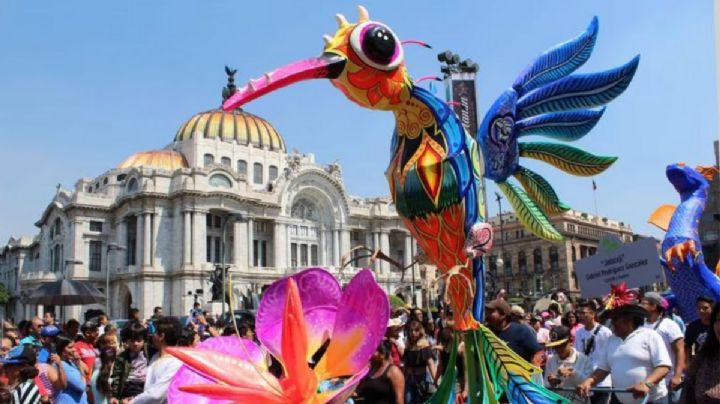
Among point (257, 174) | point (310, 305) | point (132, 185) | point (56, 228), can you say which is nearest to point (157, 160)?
point (132, 185)

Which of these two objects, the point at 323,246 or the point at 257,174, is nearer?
the point at 323,246

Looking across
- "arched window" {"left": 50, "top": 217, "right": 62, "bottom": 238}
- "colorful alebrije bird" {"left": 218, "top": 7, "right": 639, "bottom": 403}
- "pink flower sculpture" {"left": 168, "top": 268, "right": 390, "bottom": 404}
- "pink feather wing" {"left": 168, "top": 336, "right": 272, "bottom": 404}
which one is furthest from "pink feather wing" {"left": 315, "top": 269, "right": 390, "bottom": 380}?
"arched window" {"left": 50, "top": 217, "right": 62, "bottom": 238}

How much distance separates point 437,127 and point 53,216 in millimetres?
53874

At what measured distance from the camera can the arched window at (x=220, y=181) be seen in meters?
48.3

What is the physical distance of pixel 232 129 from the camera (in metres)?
56.5

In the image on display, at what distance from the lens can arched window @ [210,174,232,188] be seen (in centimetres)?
4831

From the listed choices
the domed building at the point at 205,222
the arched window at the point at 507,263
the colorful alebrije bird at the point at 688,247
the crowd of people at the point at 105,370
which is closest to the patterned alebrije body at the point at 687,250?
the colorful alebrije bird at the point at 688,247

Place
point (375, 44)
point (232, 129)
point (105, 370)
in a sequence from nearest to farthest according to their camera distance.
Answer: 1. point (375, 44)
2. point (105, 370)
3. point (232, 129)

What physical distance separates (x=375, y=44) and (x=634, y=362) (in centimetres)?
302

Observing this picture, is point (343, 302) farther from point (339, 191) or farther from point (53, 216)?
point (53, 216)

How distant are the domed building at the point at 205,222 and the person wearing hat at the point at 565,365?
3349cm

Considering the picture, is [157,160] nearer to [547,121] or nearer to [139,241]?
[139,241]

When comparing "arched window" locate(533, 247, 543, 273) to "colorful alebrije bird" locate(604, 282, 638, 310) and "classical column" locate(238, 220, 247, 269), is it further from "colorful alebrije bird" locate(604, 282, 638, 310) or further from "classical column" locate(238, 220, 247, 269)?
"colorful alebrije bird" locate(604, 282, 638, 310)

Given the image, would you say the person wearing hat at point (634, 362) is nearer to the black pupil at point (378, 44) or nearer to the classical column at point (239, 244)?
the black pupil at point (378, 44)
